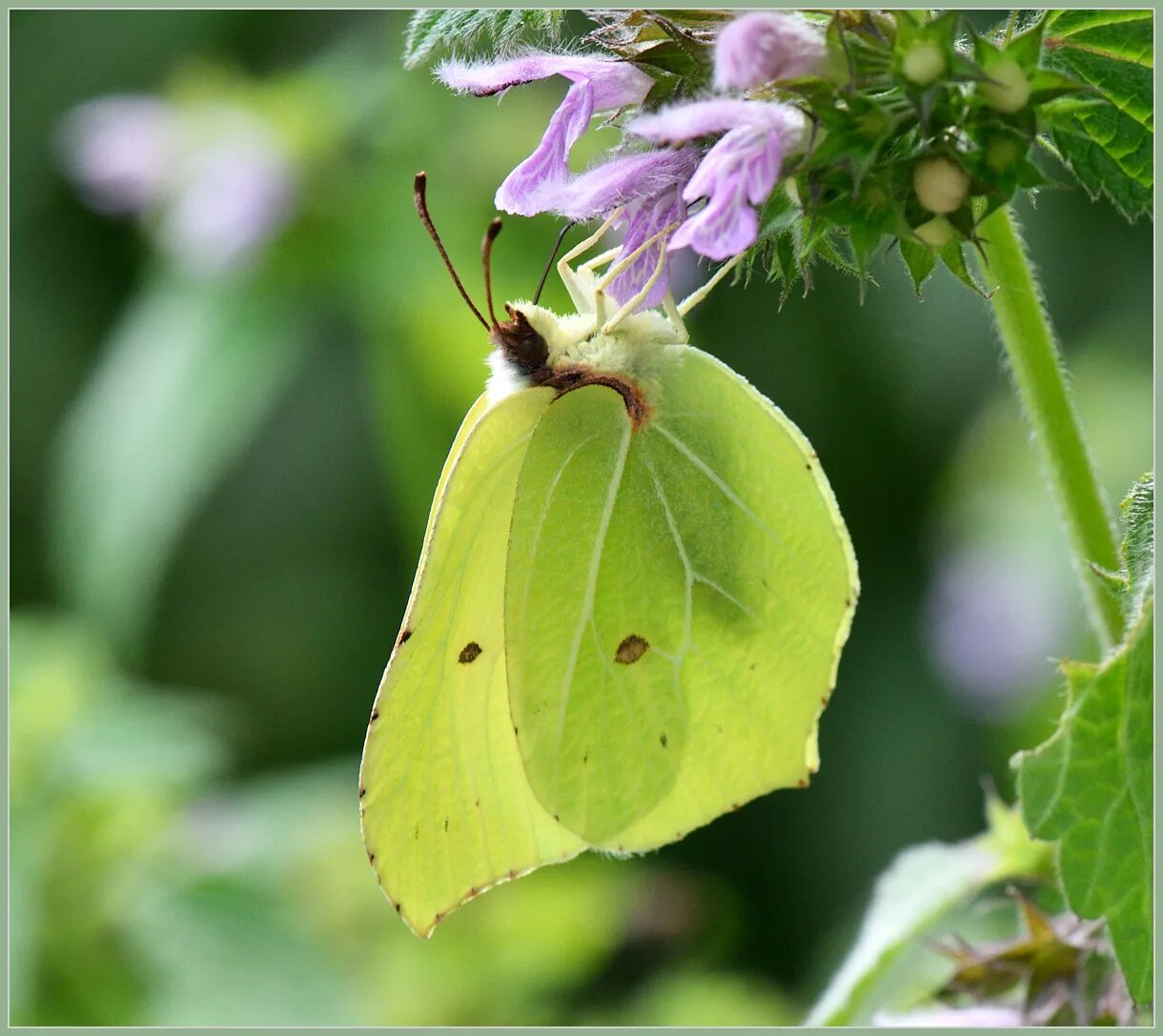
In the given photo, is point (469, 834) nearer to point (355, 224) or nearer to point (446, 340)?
point (446, 340)

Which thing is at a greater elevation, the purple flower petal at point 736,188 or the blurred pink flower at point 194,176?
the purple flower petal at point 736,188

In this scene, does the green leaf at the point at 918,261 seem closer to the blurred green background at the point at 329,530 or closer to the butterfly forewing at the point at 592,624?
the butterfly forewing at the point at 592,624

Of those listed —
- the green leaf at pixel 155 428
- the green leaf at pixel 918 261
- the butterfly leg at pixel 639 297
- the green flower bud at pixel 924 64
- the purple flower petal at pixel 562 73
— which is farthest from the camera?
the green leaf at pixel 155 428

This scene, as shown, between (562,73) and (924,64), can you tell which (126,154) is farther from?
(924,64)

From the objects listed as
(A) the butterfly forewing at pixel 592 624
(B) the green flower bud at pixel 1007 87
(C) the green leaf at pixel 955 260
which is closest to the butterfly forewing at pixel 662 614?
(A) the butterfly forewing at pixel 592 624

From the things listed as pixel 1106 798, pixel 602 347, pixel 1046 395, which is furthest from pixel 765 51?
pixel 1106 798

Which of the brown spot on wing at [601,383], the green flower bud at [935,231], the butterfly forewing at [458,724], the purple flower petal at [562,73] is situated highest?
the purple flower petal at [562,73]
